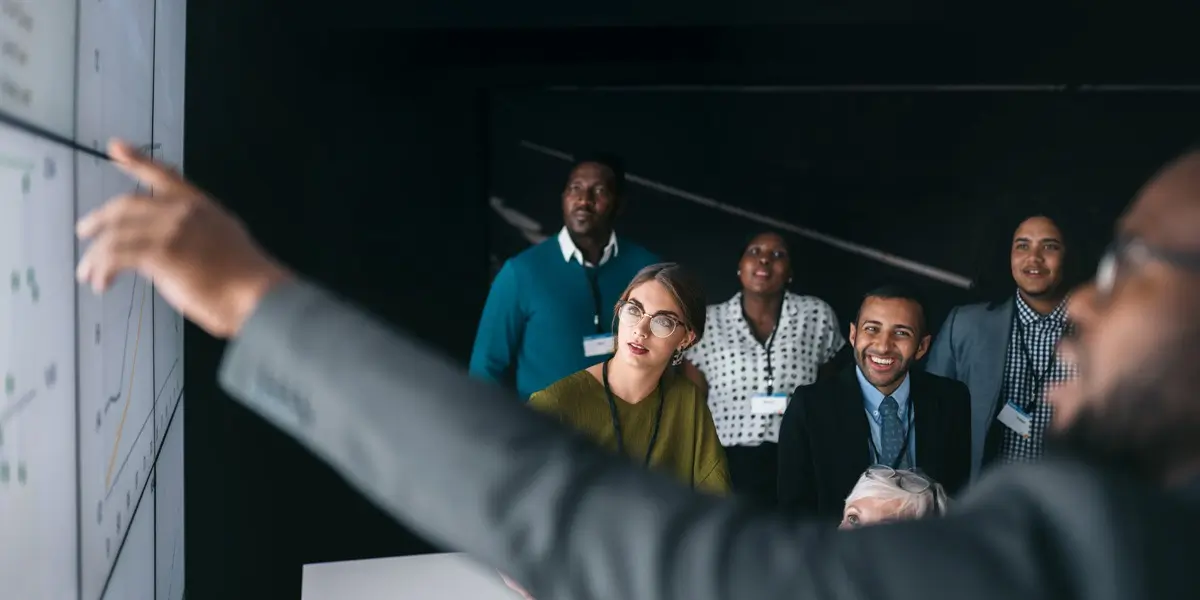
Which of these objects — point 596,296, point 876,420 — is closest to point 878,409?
point 876,420

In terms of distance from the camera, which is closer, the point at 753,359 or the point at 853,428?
the point at 853,428

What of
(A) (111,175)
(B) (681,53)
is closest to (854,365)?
(B) (681,53)

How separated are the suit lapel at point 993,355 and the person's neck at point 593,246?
4.94 ft

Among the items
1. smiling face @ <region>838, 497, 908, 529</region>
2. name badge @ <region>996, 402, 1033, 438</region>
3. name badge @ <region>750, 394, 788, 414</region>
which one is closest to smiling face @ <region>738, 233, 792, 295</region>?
name badge @ <region>750, 394, 788, 414</region>

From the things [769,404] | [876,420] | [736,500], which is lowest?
Result: [769,404]

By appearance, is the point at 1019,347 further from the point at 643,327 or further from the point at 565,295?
the point at 643,327

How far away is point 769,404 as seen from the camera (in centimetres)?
357

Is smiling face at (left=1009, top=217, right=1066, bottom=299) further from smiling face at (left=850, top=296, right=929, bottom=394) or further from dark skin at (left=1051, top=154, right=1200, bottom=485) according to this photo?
dark skin at (left=1051, top=154, right=1200, bottom=485)

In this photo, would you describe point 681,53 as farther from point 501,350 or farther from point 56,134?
point 56,134

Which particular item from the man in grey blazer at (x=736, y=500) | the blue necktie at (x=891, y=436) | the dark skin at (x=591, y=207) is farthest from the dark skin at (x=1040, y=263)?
the man in grey blazer at (x=736, y=500)

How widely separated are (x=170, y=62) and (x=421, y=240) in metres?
1.33

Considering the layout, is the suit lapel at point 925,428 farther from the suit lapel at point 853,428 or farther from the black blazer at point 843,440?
the suit lapel at point 853,428

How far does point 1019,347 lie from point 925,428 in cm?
88

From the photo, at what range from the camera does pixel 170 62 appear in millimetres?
2621
